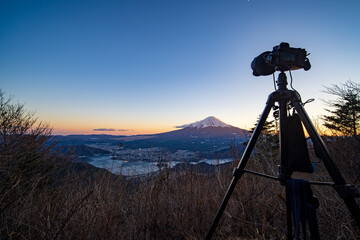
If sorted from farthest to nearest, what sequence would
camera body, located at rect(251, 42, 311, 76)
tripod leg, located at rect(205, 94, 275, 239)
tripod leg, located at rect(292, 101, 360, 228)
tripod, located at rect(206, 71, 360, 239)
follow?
1. camera body, located at rect(251, 42, 311, 76)
2. tripod leg, located at rect(205, 94, 275, 239)
3. tripod, located at rect(206, 71, 360, 239)
4. tripod leg, located at rect(292, 101, 360, 228)

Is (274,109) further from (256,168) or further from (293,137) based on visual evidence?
(256,168)

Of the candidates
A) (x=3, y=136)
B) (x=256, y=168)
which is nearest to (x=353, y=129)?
(x=256, y=168)

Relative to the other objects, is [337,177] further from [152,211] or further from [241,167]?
[152,211]

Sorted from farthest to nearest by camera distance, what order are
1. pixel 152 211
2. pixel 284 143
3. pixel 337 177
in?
pixel 152 211 → pixel 284 143 → pixel 337 177

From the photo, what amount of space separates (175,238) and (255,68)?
197 centimetres

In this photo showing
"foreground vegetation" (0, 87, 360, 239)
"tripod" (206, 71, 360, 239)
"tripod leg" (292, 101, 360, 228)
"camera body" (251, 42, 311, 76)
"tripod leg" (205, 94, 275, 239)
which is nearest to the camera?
"tripod leg" (292, 101, 360, 228)

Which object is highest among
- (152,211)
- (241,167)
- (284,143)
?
(284,143)

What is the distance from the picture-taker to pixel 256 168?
10.6 ft

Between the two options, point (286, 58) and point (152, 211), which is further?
point (152, 211)

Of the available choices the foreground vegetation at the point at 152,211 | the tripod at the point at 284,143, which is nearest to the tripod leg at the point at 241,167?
the tripod at the point at 284,143

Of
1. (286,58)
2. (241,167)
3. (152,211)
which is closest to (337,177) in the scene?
(241,167)

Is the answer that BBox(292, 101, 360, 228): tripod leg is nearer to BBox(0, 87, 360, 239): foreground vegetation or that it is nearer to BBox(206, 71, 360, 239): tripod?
BBox(206, 71, 360, 239): tripod

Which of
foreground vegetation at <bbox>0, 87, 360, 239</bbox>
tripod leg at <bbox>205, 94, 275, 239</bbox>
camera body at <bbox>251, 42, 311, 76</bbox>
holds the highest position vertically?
camera body at <bbox>251, 42, 311, 76</bbox>

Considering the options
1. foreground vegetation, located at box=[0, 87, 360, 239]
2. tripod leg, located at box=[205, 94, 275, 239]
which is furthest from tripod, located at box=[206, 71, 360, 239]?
foreground vegetation, located at box=[0, 87, 360, 239]
